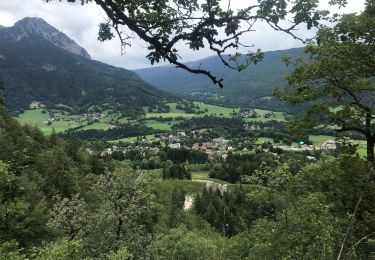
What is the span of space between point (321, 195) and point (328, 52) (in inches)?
423

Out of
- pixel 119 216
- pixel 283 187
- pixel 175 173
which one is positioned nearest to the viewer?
pixel 283 187

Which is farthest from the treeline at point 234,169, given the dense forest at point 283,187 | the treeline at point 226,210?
the dense forest at point 283,187

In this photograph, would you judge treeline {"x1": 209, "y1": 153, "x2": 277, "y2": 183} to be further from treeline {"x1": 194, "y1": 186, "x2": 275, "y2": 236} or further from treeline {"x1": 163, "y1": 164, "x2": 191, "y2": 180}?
treeline {"x1": 194, "y1": 186, "x2": 275, "y2": 236}

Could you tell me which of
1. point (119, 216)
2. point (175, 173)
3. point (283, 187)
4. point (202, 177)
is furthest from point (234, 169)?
point (283, 187)

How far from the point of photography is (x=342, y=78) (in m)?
16.2

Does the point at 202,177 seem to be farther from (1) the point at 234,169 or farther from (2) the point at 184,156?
(2) the point at 184,156

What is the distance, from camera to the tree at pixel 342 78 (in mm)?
14602

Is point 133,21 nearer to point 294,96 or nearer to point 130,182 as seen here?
point 294,96

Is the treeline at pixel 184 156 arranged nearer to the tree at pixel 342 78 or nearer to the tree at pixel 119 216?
the tree at pixel 119 216

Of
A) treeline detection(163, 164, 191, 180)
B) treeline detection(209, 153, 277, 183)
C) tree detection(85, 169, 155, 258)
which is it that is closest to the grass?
treeline detection(209, 153, 277, 183)

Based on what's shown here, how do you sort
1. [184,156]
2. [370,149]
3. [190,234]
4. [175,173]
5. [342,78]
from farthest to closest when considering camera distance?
[184,156]
[175,173]
[190,234]
[342,78]
[370,149]

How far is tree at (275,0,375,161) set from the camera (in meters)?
14.6

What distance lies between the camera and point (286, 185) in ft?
87.5

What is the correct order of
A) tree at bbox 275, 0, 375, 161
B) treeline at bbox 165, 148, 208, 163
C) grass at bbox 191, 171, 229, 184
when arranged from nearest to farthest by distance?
tree at bbox 275, 0, 375, 161, grass at bbox 191, 171, 229, 184, treeline at bbox 165, 148, 208, 163
